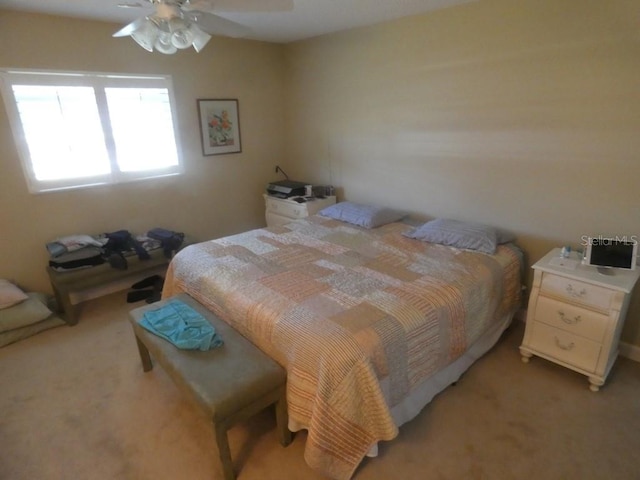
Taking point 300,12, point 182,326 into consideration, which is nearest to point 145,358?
point 182,326

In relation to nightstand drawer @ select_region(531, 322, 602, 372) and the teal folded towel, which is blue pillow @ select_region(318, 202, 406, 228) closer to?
nightstand drawer @ select_region(531, 322, 602, 372)

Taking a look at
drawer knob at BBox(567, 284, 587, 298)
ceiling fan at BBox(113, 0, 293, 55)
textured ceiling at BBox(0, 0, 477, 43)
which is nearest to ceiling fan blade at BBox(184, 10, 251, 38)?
ceiling fan at BBox(113, 0, 293, 55)

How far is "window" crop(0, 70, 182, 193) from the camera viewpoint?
284 centimetres

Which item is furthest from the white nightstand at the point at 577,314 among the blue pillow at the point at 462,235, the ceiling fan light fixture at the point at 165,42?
the ceiling fan light fixture at the point at 165,42

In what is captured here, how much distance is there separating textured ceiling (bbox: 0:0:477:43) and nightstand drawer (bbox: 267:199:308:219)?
1.65 metres

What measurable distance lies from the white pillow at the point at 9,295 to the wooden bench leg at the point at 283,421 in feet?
7.66

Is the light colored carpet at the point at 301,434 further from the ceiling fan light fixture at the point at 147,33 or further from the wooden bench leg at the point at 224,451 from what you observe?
the ceiling fan light fixture at the point at 147,33

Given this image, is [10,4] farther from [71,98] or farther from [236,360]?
[236,360]

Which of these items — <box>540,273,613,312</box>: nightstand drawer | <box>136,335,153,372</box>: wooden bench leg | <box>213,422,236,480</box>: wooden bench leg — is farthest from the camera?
<box>136,335,153,372</box>: wooden bench leg

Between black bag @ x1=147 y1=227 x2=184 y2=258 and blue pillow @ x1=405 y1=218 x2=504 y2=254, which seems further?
black bag @ x1=147 y1=227 x2=184 y2=258

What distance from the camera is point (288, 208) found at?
3.94 m

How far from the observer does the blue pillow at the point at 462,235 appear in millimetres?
2482

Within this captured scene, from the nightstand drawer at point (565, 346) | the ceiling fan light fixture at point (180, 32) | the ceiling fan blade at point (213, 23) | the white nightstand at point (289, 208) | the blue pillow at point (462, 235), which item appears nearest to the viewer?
the ceiling fan light fixture at point (180, 32)

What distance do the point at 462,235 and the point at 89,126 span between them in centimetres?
318
